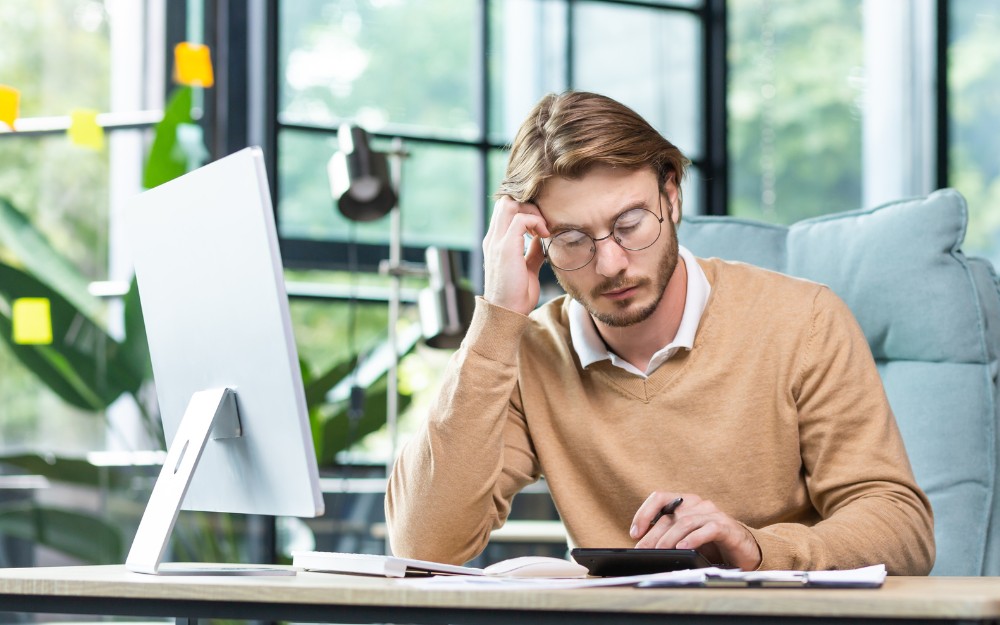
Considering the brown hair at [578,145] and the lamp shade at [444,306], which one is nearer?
the brown hair at [578,145]

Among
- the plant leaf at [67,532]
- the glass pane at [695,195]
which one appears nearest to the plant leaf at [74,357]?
the plant leaf at [67,532]

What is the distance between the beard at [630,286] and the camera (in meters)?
1.43

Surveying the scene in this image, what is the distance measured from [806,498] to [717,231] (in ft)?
1.81

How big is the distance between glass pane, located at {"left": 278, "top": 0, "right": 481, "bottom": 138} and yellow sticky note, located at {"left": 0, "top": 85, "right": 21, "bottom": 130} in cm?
77

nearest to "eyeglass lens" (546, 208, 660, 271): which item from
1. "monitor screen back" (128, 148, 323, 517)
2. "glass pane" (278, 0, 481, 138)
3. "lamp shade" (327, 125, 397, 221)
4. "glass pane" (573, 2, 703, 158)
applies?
"monitor screen back" (128, 148, 323, 517)

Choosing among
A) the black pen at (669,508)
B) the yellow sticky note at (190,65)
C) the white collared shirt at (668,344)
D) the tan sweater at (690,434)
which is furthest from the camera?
the yellow sticky note at (190,65)

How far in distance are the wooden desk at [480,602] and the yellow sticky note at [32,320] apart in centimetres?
194

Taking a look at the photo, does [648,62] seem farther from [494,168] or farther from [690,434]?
[690,434]

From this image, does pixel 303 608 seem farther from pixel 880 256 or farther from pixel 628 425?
pixel 880 256

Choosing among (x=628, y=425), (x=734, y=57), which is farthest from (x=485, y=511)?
(x=734, y=57)

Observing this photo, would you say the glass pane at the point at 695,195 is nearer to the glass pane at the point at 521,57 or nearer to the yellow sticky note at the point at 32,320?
the glass pane at the point at 521,57

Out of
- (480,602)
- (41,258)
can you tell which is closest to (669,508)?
(480,602)

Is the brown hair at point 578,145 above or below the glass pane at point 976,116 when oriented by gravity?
below

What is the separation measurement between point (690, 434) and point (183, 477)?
650mm
